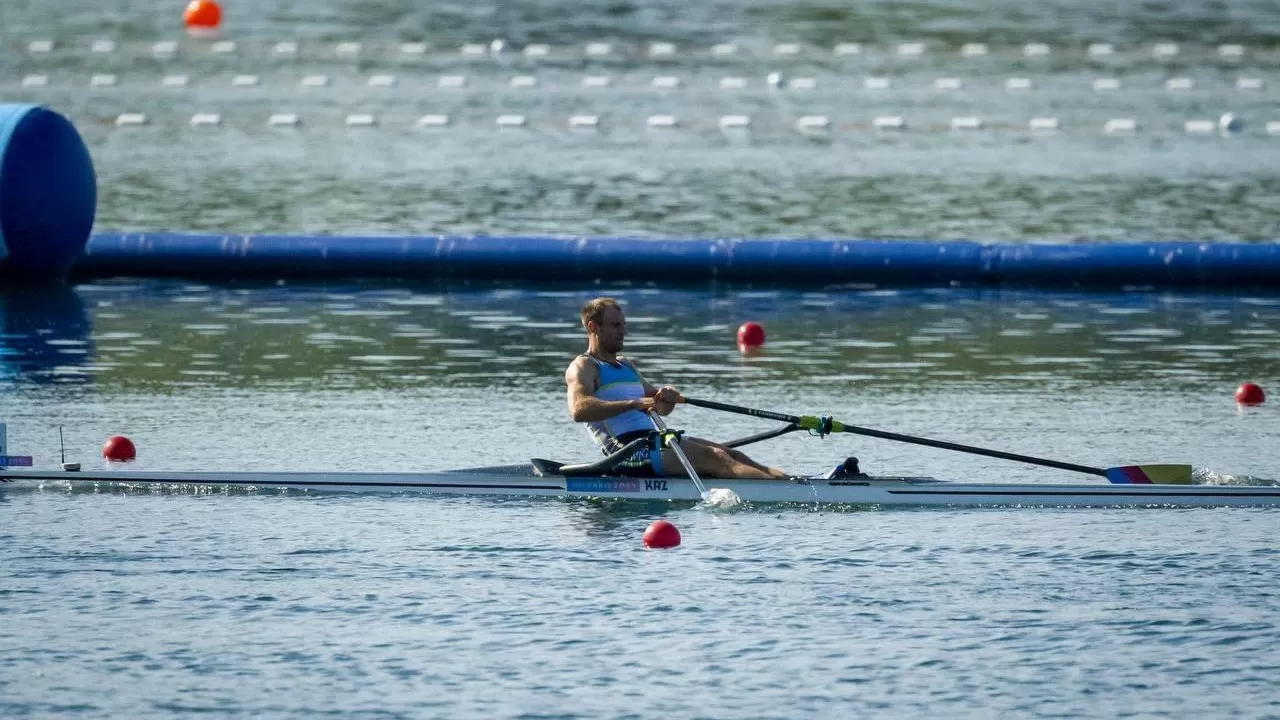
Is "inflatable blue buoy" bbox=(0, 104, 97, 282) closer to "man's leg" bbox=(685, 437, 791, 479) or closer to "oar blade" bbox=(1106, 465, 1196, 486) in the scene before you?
"man's leg" bbox=(685, 437, 791, 479)

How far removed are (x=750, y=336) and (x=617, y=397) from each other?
541cm

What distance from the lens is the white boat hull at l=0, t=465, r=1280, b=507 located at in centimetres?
1109

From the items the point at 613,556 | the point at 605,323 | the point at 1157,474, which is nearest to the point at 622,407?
the point at 605,323

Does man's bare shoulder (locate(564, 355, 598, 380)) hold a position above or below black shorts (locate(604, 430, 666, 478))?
above

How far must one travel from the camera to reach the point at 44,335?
17.4m

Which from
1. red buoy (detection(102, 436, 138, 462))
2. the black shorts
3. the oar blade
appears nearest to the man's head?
the black shorts

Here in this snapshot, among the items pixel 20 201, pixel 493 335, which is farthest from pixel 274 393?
pixel 20 201

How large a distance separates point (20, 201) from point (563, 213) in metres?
6.35

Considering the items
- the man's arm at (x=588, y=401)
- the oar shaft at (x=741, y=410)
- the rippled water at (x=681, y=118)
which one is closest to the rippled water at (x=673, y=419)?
the rippled water at (x=681, y=118)

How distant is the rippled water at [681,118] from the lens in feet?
78.2

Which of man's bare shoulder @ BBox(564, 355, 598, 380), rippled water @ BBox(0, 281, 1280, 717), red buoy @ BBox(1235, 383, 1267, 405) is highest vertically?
man's bare shoulder @ BBox(564, 355, 598, 380)

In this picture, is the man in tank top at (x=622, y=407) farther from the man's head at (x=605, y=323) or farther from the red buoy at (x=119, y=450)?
the red buoy at (x=119, y=450)

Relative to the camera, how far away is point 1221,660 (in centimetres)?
855

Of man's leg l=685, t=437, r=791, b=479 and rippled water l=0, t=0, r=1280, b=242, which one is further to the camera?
rippled water l=0, t=0, r=1280, b=242
